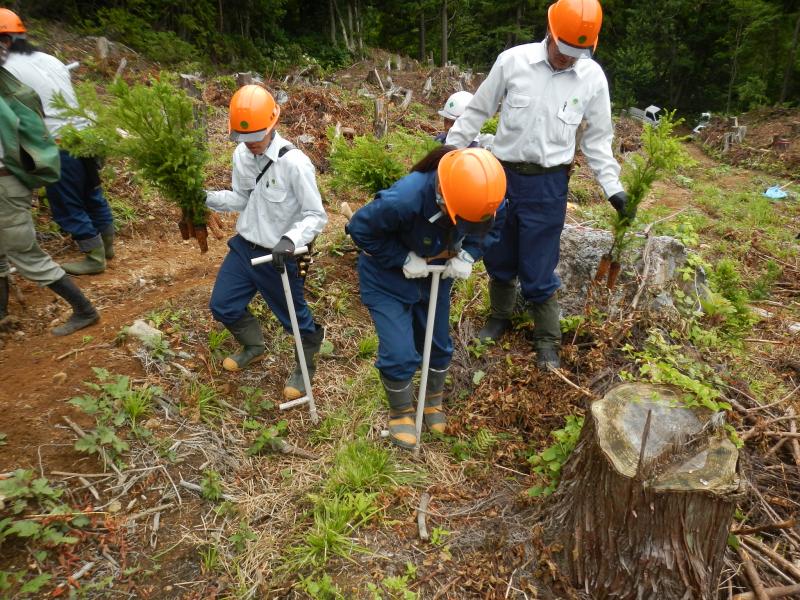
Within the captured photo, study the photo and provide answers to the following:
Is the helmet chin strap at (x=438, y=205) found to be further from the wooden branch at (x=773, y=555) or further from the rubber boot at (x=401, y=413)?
the wooden branch at (x=773, y=555)

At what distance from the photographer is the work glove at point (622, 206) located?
3.46 m

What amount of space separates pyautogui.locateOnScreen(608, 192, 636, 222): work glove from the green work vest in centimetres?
397

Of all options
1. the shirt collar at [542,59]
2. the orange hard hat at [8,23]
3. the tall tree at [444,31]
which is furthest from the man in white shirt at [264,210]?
the tall tree at [444,31]

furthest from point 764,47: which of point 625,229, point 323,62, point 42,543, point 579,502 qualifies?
point 42,543

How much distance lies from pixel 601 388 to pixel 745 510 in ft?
3.35

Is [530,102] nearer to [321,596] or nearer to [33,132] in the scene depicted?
[321,596]

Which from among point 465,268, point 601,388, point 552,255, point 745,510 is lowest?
point 745,510

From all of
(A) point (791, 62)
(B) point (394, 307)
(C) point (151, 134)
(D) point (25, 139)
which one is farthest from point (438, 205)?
(A) point (791, 62)

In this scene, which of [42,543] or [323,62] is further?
[323,62]

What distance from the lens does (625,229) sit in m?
3.63

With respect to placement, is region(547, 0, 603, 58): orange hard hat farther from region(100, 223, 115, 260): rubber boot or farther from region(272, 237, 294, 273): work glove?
region(100, 223, 115, 260): rubber boot

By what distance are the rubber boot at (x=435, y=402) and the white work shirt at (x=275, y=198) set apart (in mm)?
1269

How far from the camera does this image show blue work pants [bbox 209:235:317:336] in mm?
3408

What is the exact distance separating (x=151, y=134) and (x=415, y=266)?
1.84 m
